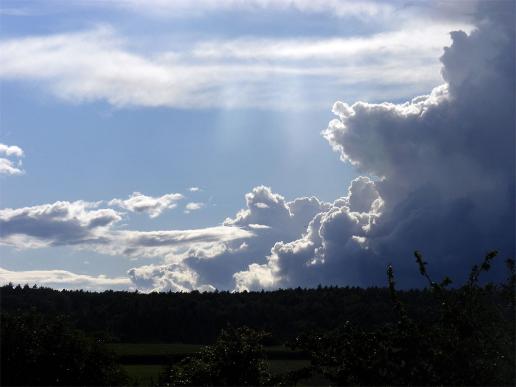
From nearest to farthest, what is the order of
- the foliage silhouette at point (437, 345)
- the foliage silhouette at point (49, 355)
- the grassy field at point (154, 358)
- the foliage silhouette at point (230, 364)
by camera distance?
the foliage silhouette at point (437, 345) < the foliage silhouette at point (49, 355) < the foliage silhouette at point (230, 364) < the grassy field at point (154, 358)

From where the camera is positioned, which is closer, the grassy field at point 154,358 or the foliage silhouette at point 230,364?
the foliage silhouette at point 230,364

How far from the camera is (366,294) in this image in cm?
13038

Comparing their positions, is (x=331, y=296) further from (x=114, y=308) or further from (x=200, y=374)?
(x=200, y=374)

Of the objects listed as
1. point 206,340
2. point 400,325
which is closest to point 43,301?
point 206,340

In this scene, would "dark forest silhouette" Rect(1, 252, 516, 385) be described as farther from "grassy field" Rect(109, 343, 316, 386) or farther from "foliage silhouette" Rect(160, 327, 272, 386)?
"grassy field" Rect(109, 343, 316, 386)

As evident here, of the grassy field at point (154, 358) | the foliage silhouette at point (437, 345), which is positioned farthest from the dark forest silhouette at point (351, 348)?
the grassy field at point (154, 358)

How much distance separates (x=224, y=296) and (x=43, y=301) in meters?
32.4

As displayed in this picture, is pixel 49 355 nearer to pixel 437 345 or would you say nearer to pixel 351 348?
pixel 351 348

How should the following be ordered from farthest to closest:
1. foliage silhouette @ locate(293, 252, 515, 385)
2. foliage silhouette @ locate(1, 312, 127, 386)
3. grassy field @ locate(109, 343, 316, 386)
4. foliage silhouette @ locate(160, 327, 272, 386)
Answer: grassy field @ locate(109, 343, 316, 386) → foliage silhouette @ locate(160, 327, 272, 386) → foliage silhouette @ locate(1, 312, 127, 386) → foliage silhouette @ locate(293, 252, 515, 385)

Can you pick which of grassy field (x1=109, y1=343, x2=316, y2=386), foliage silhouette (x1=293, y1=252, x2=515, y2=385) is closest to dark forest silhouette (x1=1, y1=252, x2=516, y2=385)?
foliage silhouette (x1=293, y1=252, x2=515, y2=385)

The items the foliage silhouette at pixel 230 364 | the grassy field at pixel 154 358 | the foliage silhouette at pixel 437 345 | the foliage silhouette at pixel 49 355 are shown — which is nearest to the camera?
the foliage silhouette at pixel 437 345

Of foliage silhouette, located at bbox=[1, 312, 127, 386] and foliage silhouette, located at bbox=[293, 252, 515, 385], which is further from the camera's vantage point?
foliage silhouette, located at bbox=[1, 312, 127, 386]

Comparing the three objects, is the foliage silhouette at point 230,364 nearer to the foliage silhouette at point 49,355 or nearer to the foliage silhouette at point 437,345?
the foliage silhouette at point 49,355

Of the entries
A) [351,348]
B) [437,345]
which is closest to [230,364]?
[351,348]
